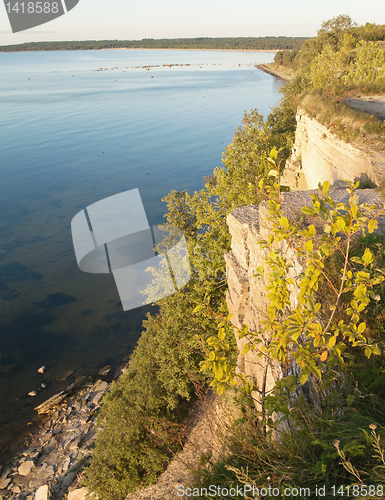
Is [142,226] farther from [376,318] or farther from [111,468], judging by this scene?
[376,318]

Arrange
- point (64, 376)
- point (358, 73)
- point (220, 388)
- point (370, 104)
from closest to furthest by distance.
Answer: point (220, 388) → point (370, 104) → point (358, 73) → point (64, 376)

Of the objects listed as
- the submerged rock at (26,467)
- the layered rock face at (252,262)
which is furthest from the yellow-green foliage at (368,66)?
the submerged rock at (26,467)

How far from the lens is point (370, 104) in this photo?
18.2 metres

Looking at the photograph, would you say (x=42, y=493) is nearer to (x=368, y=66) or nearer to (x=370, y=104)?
(x=370, y=104)

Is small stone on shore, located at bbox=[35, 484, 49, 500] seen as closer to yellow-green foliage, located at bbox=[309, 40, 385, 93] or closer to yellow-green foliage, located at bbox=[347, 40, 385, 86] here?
yellow-green foliage, located at bbox=[309, 40, 385, 93]

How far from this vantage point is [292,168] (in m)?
23.4

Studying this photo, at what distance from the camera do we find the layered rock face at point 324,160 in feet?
40.8

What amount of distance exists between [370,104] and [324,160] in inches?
190

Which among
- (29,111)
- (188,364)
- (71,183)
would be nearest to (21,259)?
(71,183)

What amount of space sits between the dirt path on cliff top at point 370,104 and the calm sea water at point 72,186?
1870 centimetres

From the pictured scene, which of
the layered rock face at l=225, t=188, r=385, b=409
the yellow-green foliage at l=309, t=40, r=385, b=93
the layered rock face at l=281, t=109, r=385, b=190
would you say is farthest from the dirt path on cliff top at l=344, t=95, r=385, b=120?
the layered rock face at l=225, t=188, r=385, b=409

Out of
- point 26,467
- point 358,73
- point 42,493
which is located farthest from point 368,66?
point 26,467

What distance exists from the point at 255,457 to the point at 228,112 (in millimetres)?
86273

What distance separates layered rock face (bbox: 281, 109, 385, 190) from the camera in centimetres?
1245
